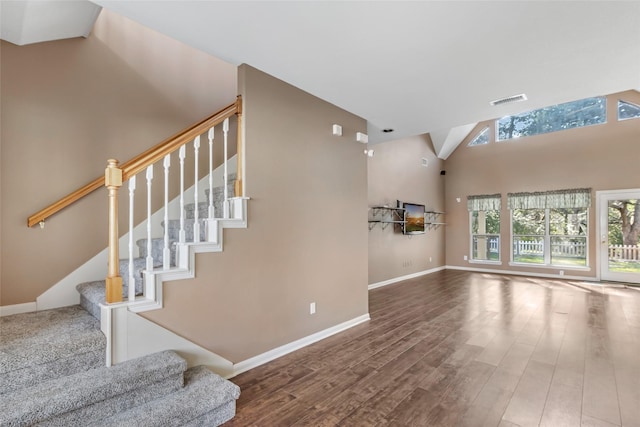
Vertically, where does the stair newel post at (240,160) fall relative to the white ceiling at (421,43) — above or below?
below

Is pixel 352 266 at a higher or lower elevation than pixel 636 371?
higher

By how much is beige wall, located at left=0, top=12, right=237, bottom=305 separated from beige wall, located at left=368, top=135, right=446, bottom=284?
4.44 meters

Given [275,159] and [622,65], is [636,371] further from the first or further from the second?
[275,159]

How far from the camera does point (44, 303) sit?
2.69 m

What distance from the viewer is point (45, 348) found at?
1.87m

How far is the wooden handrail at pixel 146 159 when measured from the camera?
Result: 222 centimetres

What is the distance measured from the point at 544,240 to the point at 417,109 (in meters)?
6.49

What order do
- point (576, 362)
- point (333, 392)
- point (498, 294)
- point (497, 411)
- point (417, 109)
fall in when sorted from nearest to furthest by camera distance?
1. point (497, 411)
2. point (333, 392)
3. point (576, 362)
4. point (417, 109)
5. point (498, 294)

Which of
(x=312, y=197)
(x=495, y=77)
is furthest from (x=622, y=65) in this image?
(x=312, y=197)

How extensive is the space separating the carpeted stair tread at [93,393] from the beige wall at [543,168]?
895 centimetres

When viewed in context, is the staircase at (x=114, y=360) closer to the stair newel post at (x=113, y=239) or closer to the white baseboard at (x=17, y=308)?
the stair newel post at (x=113, y=239)

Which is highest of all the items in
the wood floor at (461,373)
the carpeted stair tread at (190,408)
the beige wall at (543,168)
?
the beige wall at (543,168)

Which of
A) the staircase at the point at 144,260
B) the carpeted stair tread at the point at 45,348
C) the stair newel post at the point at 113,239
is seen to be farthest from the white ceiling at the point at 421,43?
the carpeted stair tread at the point at 45,348

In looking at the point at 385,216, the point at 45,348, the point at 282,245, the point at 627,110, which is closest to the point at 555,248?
the point at 627,110
